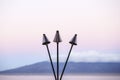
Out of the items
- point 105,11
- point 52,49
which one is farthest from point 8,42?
point 105,11

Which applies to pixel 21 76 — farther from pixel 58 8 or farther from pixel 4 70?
pixel 58 8

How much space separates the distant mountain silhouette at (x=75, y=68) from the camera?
16.0 ft

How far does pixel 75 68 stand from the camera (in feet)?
16.3

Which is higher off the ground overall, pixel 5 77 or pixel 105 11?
pixel 105 11

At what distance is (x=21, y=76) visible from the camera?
545 cm

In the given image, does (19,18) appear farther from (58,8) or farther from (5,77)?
(5,77)

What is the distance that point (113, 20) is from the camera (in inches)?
193

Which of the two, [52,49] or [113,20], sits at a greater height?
[113,20]

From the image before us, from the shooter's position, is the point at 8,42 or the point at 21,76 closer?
the point at 8,42

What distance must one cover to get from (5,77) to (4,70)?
1.11ft

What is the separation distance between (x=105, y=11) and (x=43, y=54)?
1.16 meters

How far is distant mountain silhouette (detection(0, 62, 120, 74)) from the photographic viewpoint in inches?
191

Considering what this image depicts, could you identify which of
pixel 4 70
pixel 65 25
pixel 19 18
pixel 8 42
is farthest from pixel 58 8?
pixel 4 70

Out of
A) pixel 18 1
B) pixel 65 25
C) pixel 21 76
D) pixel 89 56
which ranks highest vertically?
pixel 18 1
